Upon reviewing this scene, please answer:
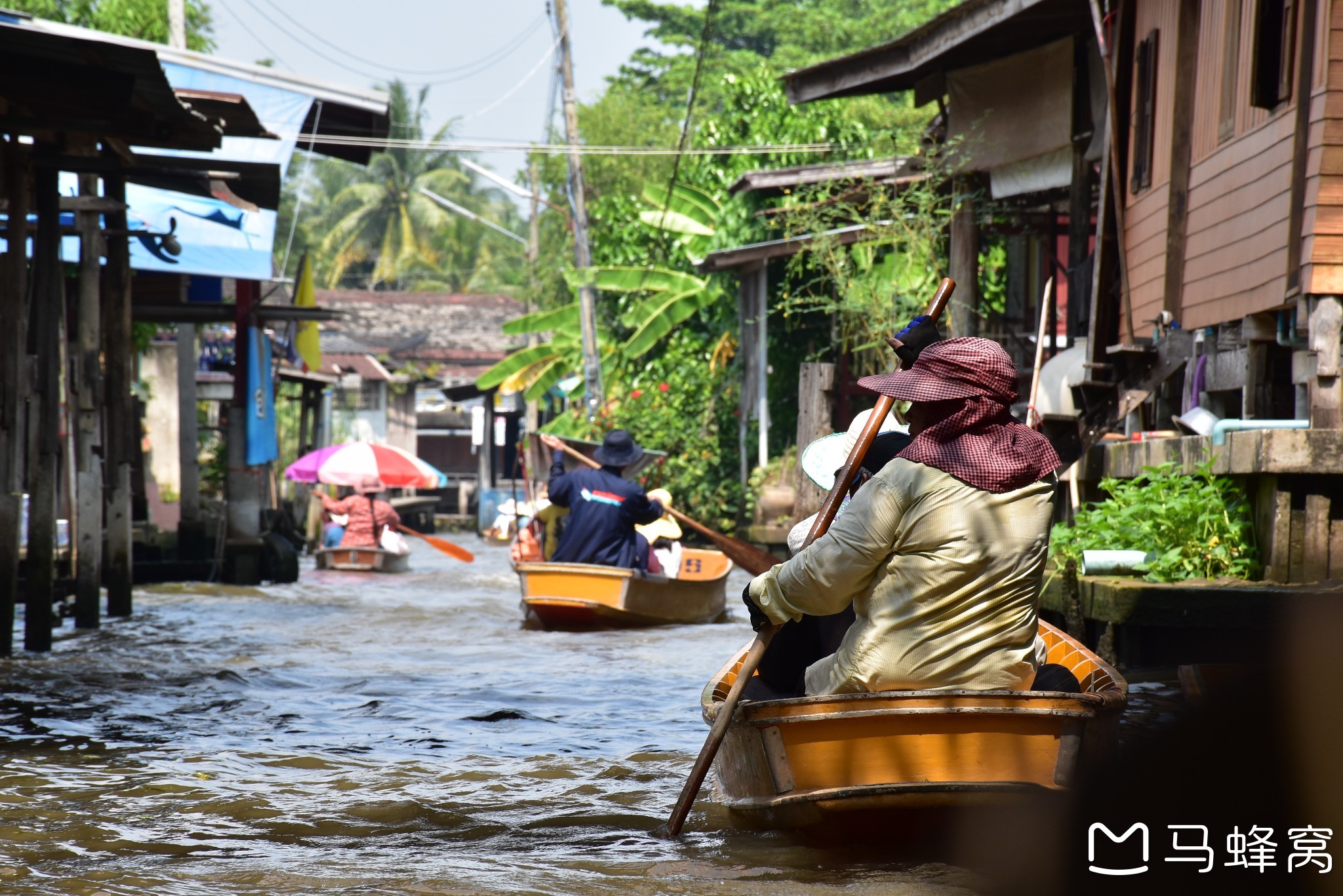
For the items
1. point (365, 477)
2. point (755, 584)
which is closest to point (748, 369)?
point (365, 477)

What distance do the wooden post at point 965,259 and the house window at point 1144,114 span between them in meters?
2.57

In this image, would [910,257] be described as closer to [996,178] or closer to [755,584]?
[996,178]

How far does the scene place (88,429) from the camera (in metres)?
11.2

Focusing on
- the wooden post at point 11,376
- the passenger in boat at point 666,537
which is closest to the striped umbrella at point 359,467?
the passenger in boat at point 666,537

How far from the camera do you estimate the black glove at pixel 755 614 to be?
5.05 m

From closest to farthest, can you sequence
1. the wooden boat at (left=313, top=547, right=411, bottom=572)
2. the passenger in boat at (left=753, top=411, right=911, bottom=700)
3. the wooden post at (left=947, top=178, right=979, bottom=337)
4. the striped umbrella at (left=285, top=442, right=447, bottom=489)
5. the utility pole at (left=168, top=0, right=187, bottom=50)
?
the passenger in boat at (left=753, top=411, right=911, bottom=700), the wooden post at (left=947, top=178, right=979, bottom=337), the utility pole at (left=168, top=0, right=187, bottom=50), the wooden boat at (left=313, top=547, right=411, bottom=572), the striped umbrella at (left=285, top=442, right=447, bottom=489)

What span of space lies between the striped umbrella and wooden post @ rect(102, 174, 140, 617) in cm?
885

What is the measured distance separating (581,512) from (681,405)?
10.9m

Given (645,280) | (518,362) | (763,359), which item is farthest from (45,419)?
(518,362)

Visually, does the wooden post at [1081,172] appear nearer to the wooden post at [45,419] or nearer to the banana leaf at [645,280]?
the wooden post at [45,419]

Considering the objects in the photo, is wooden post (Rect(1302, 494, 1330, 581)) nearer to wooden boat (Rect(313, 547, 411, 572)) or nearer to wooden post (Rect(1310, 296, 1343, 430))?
wooden post (Rect(1310, 296, 1343, 430))

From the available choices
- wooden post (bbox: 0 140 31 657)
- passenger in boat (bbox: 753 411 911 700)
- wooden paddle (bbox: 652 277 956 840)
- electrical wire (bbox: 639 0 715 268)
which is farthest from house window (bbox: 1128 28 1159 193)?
wooden post (bbox: 0 140 31 657)

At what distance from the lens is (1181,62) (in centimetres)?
1105

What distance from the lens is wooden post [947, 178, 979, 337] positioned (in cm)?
1470
